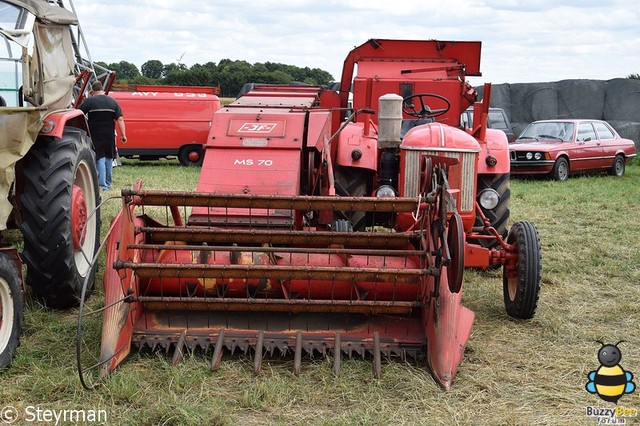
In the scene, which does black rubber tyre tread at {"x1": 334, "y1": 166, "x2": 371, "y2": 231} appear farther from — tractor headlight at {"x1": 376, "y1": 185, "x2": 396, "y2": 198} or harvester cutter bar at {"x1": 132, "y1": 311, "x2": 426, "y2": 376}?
harvester cutter bar at {"x1": 132, "y1": 311, "x2": 426, "y2": 376}

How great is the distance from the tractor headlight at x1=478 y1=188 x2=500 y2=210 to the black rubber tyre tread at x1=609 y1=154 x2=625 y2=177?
421 inches

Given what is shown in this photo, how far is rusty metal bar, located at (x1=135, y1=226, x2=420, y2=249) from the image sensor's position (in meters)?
4.08

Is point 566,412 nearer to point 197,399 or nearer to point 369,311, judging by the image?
point 369,311

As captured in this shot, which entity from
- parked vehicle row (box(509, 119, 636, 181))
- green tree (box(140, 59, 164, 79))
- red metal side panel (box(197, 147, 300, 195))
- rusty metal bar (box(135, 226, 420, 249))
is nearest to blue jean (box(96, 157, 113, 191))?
red metal side panel (box(197, 147, 300, 195))

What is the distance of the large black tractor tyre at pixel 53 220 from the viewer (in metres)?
4.44

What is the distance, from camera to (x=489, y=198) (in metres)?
5.62

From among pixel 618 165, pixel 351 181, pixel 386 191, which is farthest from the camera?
pixel 618 165

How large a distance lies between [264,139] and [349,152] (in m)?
1.20

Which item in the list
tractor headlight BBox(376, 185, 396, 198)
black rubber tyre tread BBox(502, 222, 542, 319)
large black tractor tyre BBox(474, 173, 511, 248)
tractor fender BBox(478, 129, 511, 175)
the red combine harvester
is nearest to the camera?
the red combine harvester

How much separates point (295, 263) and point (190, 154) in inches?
466

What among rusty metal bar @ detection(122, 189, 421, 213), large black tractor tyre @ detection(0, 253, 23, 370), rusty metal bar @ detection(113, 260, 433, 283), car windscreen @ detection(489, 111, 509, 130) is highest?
car windscreen @ detection(489, 111, 509, 130)

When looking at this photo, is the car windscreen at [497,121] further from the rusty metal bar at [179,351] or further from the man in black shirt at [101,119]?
the rusty metal bar at [179,351]

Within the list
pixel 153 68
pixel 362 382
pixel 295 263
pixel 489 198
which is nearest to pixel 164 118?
pixel 489 198

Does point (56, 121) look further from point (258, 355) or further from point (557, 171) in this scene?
point (557, 171)
